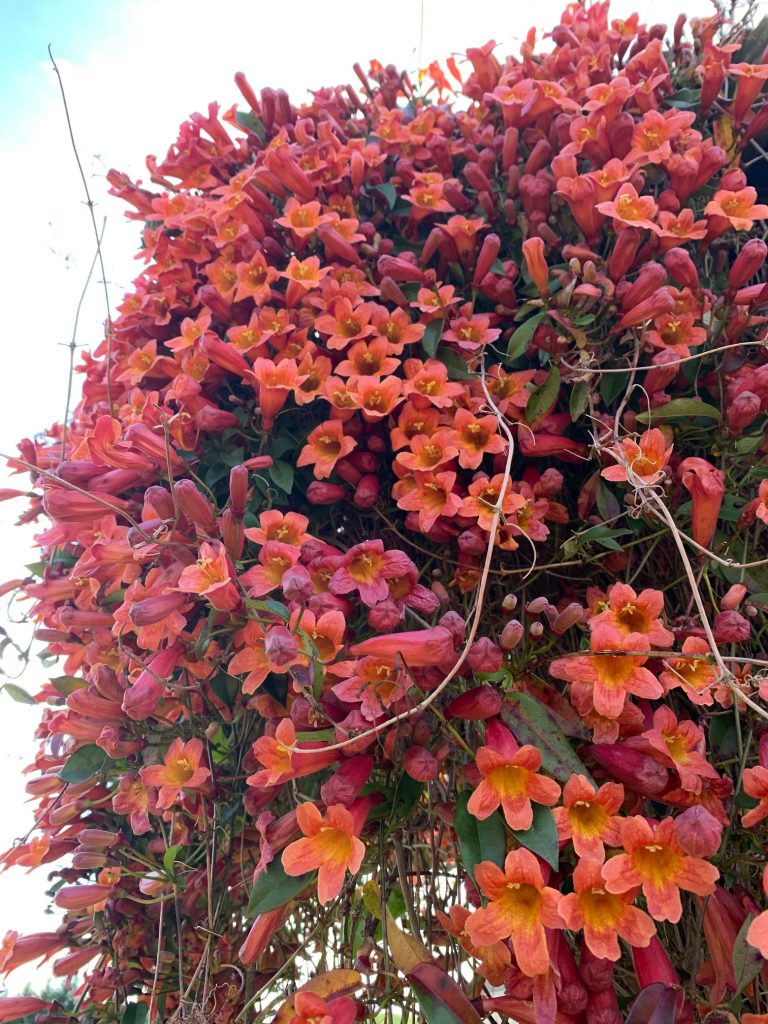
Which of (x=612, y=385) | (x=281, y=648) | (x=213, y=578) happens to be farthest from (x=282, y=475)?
(x=612, y=385)

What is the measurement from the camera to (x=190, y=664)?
0.77 metres

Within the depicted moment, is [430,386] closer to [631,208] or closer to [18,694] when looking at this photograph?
[631,208]

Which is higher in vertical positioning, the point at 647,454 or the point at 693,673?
the point at 647,454

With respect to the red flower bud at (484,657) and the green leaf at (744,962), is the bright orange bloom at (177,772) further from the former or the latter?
the green leaf at (744,962)

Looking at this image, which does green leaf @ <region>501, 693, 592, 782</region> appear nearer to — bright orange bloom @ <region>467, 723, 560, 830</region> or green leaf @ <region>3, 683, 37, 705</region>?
bright orange bloom @ <region>467, 723, 560, 830</region>

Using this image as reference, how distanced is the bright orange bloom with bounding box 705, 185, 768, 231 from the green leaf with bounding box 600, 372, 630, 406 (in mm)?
237

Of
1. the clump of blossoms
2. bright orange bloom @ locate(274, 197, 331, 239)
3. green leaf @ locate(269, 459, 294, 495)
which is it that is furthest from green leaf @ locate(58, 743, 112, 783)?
bright orange bloom @ locate(274, 197, 331, 239)

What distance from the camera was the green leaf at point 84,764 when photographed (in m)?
0.78

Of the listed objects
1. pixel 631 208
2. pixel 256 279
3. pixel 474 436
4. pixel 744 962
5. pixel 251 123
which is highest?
pixel 251 123

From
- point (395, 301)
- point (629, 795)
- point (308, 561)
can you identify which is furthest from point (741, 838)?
point (395, 301)

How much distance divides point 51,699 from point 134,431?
1.50ft

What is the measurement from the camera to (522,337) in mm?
863

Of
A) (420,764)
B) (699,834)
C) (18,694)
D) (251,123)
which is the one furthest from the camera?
(251,123)

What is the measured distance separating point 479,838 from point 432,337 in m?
0.59
